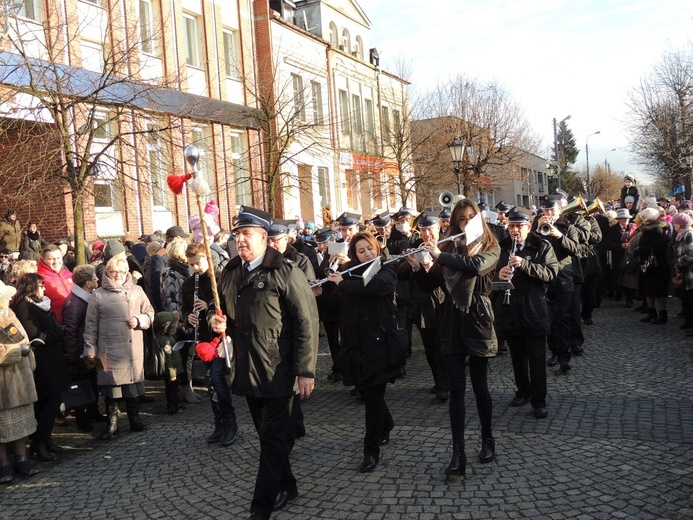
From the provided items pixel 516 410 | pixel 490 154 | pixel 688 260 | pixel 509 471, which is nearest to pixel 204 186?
pixel 509 471

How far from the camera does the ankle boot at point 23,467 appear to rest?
5965 millimetres

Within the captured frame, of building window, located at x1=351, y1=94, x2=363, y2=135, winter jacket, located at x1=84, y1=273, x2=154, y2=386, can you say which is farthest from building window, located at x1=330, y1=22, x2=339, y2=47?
winter jacket, located at x1=84, y1=273, x2=154, y2=386

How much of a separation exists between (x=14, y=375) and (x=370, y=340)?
3232mm

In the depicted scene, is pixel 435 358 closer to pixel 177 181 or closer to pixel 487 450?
pixel 487 450

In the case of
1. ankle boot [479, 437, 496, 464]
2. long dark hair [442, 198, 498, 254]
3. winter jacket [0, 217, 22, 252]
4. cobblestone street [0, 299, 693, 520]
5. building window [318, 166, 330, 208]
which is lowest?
cobblestone street [0, 299, 693, 520]

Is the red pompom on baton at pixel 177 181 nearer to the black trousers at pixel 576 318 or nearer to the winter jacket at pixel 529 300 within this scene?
the winter jacket at pixel 529 300

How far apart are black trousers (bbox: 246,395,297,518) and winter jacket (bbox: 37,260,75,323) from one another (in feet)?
12.9

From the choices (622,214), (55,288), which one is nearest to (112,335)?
(55,288)

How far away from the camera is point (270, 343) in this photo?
4.40 meters

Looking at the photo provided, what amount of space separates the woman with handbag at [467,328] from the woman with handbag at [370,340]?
45cm

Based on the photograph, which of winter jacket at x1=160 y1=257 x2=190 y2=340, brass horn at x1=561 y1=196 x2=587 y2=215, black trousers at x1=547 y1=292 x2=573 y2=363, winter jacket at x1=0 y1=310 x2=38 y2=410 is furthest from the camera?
brass horn at x1=561 y1=196 x2=587 y2=215

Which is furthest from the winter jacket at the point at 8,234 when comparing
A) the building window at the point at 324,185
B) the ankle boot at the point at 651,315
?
the building window at the point at 324,185

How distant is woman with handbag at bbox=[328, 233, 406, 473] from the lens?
5.30 metres

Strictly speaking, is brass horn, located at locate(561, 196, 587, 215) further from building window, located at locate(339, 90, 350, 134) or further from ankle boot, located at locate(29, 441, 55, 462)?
building window, located at locate(339, 90, 350, 134)
